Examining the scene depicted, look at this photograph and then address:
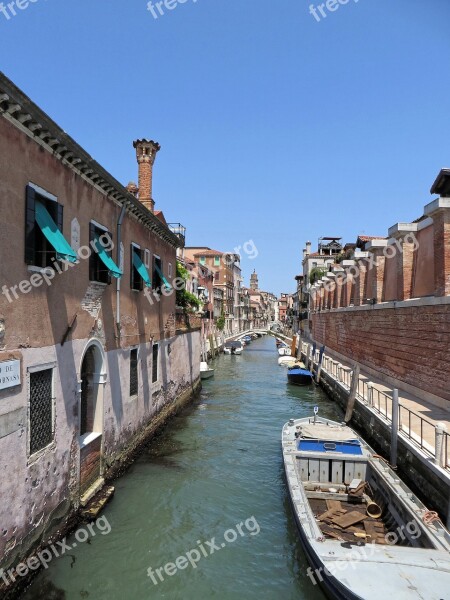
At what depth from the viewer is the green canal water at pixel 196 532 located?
6.07m

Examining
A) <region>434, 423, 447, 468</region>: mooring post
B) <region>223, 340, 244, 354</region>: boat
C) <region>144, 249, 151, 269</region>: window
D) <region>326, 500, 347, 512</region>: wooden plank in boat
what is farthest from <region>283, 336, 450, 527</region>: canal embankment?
<region>223, 340, 244, 354</region>: boat

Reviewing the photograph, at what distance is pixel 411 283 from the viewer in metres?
15.2

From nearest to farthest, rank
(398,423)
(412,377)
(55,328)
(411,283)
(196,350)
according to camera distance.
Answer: (55,328) → (398,423) → (412,377) → (411,283) → (196,350)

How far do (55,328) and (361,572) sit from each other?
5301 mm

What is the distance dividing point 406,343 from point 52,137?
12.1 m

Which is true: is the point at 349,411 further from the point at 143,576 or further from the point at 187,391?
the point at 143,576

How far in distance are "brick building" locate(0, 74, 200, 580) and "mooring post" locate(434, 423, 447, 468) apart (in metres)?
6.02

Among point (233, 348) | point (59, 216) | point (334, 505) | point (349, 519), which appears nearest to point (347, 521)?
point (349, 519)

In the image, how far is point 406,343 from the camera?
14297mm

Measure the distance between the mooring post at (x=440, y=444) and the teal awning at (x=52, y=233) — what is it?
6321 millimetres

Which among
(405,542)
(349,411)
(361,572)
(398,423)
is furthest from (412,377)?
(361,572)

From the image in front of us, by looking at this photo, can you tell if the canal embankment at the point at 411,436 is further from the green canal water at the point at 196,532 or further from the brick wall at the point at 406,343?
the green canal water at the point at 196,532

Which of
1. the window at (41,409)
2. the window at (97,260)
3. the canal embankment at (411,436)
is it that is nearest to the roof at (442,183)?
the canal embankment at (411,436)

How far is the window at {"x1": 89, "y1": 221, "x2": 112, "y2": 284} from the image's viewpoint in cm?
836
